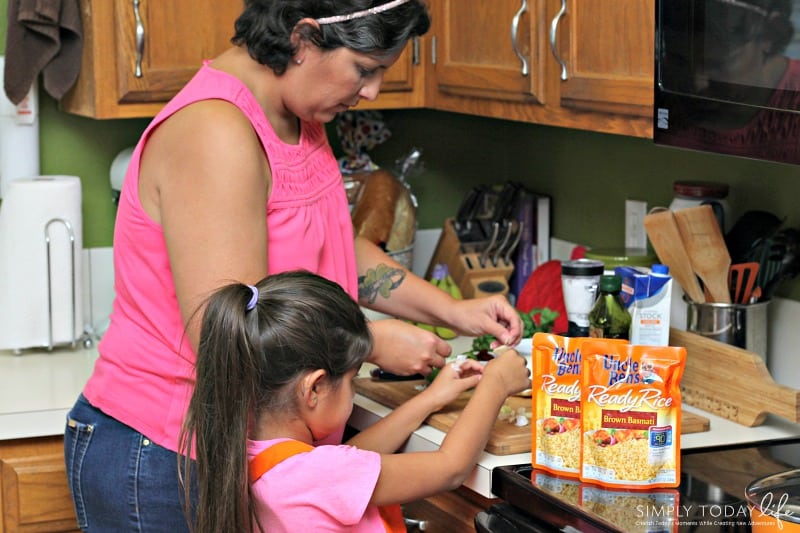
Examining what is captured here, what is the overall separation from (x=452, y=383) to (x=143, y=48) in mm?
990

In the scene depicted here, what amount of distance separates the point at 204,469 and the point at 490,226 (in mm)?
1391

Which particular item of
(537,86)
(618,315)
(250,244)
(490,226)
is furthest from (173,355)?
(490,226)

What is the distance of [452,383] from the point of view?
176 centimetres

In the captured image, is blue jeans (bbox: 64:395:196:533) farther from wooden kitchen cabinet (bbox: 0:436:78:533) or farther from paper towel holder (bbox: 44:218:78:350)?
paper towel holder (bbox: 44:218:78:350)

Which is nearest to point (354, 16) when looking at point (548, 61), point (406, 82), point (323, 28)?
point (323, 28)

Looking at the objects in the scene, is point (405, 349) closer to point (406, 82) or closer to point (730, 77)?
point (730, 77)

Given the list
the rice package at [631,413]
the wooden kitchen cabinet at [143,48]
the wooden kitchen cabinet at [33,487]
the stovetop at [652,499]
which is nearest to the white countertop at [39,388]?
the wooden kitchen cabinet at [33,487]

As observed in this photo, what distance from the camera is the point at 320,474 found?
144 cm

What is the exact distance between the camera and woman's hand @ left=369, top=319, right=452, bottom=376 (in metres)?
1.80

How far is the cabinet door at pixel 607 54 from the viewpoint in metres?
1.85

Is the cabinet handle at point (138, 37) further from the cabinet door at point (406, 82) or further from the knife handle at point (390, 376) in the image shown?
the knife handle at point (390, 376)

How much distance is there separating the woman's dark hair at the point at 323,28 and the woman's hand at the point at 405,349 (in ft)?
1.41

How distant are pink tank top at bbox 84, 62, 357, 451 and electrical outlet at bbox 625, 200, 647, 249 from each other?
2.98ft

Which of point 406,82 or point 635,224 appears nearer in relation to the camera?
point 635,224
